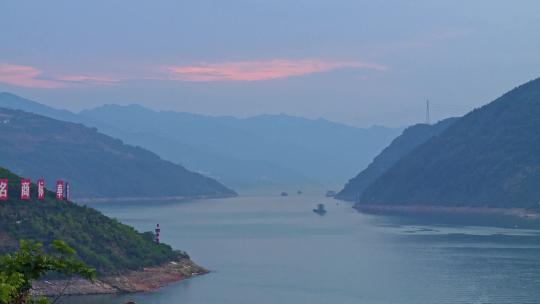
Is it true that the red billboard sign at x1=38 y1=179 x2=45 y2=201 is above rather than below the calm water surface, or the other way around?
above

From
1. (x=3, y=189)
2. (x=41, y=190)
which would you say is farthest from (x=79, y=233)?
(x=3, y=189)

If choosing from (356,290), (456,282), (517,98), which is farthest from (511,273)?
(517,98)

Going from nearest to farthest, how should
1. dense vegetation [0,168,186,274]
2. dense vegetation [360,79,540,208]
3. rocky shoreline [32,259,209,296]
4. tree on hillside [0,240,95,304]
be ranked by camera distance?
tree on hillside [0,240,95,304] < rocky shoreline [32,259,209,296] < dense vegetation [0,168,186,274] < dense vegetation [360,79,540,208]

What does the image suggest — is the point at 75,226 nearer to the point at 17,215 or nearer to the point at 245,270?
the point at 17,215

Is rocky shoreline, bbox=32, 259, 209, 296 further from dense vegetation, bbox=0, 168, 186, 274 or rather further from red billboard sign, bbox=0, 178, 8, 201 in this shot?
red billboard sign, bbox=0, 178, 8, 201

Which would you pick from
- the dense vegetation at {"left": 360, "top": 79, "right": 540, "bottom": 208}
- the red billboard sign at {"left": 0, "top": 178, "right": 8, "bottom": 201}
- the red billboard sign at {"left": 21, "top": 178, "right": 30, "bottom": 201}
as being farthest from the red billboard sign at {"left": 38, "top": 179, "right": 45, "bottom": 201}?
the dense vegetation at {"left": 360, "top": 79, "right": 540, "bottom": 208}
